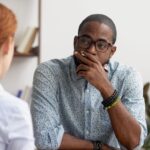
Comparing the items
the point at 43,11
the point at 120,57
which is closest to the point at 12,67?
the point at 43,11

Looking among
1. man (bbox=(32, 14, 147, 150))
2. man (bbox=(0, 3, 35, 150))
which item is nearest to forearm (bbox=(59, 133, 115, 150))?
man (bbox=(32, 14, 147, 150))

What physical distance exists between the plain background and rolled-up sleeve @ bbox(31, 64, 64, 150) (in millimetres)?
1398

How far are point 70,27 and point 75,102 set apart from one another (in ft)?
4.97

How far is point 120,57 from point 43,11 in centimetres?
83

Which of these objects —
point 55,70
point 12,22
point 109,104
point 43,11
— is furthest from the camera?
point 43,11

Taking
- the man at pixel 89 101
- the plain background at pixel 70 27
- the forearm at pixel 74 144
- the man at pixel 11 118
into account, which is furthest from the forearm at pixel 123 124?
the plain background at pixel 70 27

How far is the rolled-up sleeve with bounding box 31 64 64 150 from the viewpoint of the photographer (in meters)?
1.70

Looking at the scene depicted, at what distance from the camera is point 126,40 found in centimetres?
330

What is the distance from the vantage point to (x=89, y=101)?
1.83m

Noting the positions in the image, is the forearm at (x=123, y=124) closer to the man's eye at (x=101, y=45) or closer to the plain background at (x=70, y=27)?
the man's eye at (x=101, y=45)

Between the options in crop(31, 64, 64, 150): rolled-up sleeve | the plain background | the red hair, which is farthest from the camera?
the plain background

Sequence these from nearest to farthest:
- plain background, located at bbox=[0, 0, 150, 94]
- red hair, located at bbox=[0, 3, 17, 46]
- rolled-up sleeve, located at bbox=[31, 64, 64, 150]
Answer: red hair, located at bbox=[0, 3, 17, 46] < rolled-up sleeve, located at bbox=[31, 64, 64, 150] < plain background, located at bbox=[0, 0, 150, 94]

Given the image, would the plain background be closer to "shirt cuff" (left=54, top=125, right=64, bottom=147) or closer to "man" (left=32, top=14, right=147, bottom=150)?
"man" (left=32, top=14, right=147, bottom=150)

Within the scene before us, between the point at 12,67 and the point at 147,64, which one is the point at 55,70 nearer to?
the point at 12,67
